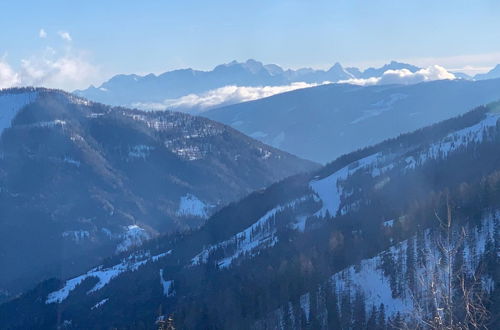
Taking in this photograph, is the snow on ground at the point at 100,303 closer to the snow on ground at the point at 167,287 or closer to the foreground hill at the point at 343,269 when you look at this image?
the foreground hill at the point at 343,269

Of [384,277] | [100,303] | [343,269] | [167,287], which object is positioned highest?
[384,277]

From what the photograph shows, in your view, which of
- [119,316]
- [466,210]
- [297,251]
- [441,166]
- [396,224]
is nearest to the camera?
[466,210]

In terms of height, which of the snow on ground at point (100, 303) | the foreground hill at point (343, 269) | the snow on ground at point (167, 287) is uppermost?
the foreground hill at point (343, 269)

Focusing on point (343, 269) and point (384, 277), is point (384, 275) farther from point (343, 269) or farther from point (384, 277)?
point (343, 269)

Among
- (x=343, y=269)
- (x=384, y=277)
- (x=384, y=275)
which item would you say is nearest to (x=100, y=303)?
(x=343, y=269)

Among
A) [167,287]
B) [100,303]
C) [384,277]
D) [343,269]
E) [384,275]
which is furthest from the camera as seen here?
[100,303]

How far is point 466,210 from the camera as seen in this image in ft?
370

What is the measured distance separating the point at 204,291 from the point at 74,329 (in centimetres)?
3569

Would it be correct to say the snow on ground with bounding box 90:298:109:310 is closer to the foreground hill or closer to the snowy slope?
the foreground hill

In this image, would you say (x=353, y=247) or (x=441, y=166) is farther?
(x=441, y=166)

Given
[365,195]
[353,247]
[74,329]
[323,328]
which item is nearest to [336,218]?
[365,195]

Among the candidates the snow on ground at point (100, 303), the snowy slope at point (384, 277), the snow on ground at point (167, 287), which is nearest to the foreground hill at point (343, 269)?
the snowy slope at point (384, 277)

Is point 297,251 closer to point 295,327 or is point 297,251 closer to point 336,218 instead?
point 336,218

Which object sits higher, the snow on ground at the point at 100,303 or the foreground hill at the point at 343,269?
the foreground hill at the point at 343,269
